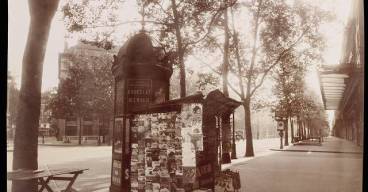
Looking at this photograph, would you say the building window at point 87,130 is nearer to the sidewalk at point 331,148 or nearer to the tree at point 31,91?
the sidewalk at point 331,148

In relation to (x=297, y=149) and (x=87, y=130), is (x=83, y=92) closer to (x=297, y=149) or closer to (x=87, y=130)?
(x=87, y=130)

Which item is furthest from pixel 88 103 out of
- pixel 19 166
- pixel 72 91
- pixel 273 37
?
pixel 19 166

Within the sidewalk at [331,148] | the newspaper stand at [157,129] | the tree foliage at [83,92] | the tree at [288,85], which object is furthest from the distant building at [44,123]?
the newspaper stand at [157,129]

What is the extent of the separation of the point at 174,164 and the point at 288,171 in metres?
9.42

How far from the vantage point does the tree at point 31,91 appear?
868 centimetres

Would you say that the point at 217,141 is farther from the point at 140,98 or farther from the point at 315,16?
the point at 315,16

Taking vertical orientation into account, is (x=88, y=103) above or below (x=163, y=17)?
below

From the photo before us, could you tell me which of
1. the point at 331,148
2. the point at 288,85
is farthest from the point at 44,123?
the point at 331,148

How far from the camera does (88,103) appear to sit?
42.8 meters

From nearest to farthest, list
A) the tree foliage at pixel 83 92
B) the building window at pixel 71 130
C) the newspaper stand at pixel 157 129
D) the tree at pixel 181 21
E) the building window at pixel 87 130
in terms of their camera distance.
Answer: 1. the newspaper stand at pixel 157 129
2. the tree at pixel 181 21
3. the tree foliage at pixel 83 92
4. the building window at pixel 71 130
5. the building window at pixel 87 130

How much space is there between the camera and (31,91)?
8.72 m

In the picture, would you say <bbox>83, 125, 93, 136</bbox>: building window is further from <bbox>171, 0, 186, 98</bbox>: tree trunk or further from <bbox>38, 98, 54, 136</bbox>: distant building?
<bbox>171, 0, 186, 98</bbox>: tree trunk

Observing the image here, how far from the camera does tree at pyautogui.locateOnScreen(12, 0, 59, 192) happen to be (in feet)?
28.5

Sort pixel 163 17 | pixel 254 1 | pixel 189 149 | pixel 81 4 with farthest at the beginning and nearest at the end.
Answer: pixel 254 1 → pixel 163 17 → pixel 81 4 → pixel 189 149
